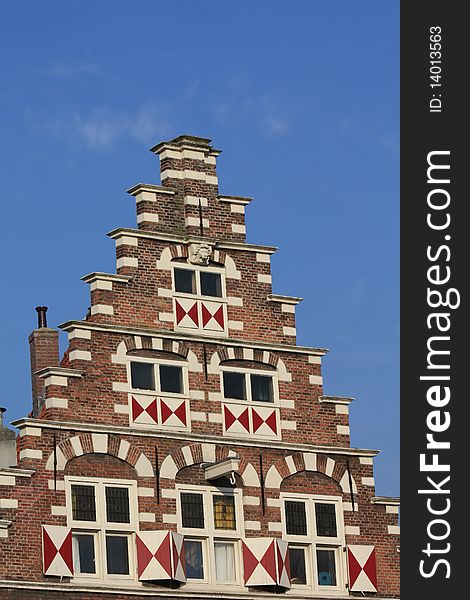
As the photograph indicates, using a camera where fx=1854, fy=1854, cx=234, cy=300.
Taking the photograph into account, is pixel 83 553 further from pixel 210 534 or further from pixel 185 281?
pixel 185 281

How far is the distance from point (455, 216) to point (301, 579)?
30.1 ft

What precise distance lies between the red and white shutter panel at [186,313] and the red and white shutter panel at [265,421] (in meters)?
2.04

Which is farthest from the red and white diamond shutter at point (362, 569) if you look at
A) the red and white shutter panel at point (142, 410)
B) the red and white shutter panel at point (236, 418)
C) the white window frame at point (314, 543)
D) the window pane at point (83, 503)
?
the window pane at point (83, 503)

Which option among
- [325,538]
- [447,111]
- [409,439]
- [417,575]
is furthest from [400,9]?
[325,538]

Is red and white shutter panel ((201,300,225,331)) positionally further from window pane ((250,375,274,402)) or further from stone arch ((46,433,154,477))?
stone arch ((46,433,154,477))

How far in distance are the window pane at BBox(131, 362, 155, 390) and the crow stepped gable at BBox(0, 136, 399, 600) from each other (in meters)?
0.04

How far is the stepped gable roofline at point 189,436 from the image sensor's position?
109 ft

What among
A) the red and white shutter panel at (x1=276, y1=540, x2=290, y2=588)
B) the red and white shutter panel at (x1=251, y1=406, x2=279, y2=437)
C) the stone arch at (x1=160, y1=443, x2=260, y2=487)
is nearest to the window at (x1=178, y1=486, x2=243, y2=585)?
the stone arch at (x1=160, y1=443, x2=260, y2=487)

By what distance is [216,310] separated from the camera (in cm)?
3628

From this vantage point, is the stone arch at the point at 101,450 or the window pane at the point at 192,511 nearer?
the stone arch at the point at 101,450

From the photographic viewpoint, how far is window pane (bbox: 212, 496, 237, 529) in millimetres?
34844

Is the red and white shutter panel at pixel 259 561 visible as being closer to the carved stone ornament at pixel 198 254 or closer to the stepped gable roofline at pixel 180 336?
the stepped gable roofline at pixel 180 336

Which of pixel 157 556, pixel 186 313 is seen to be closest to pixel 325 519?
pixel 157 556

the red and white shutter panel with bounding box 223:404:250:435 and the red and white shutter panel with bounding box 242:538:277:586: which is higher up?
the red and white shutter panel with bounding box 223:404:250:435
